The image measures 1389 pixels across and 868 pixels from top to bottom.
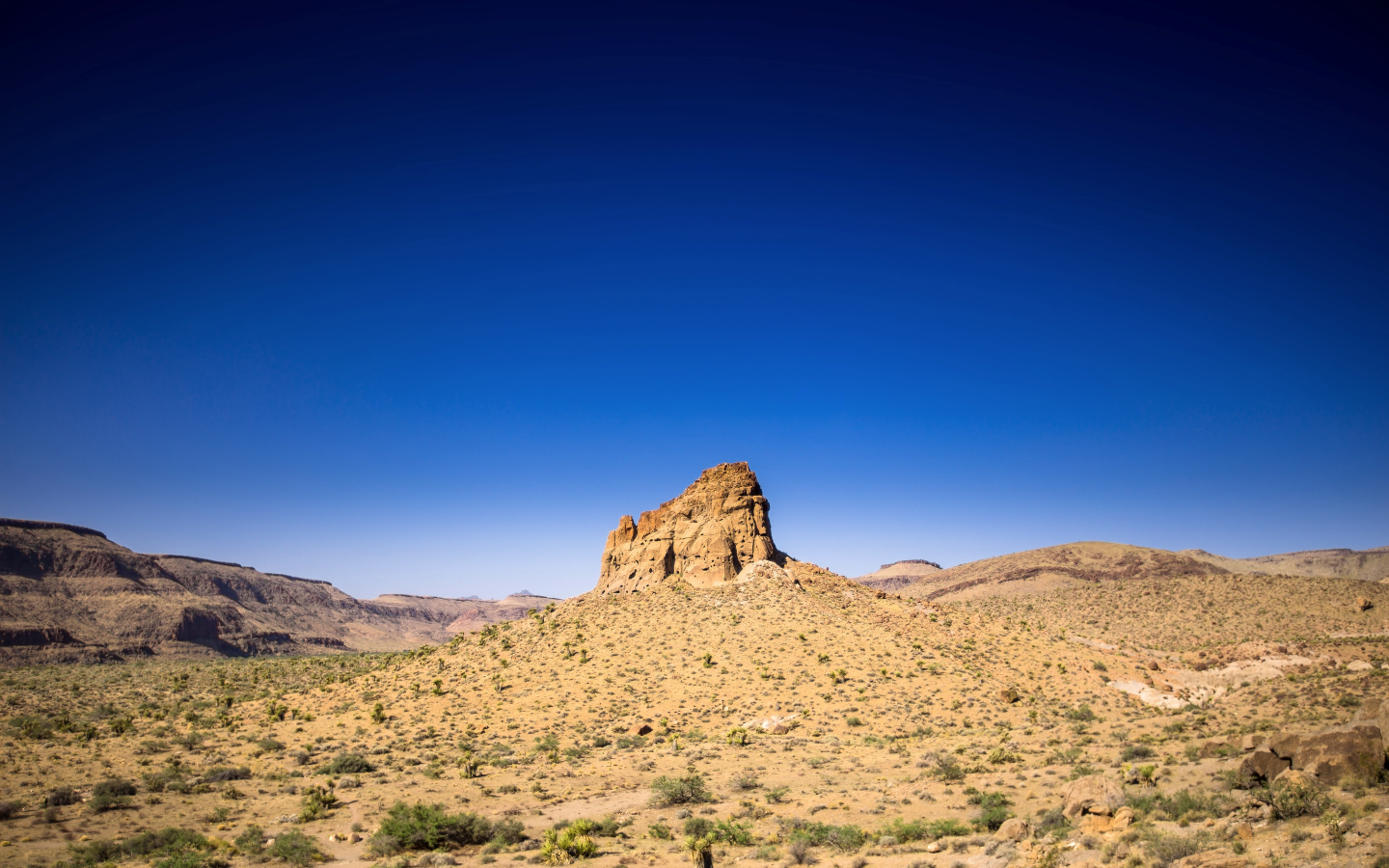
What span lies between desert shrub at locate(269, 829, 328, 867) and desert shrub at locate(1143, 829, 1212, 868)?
19259 mm

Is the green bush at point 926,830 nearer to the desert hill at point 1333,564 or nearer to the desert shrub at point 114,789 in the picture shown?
the desert shrub at point 114,789

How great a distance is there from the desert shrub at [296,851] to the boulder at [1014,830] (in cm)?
1745

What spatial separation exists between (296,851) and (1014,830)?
18335 mm

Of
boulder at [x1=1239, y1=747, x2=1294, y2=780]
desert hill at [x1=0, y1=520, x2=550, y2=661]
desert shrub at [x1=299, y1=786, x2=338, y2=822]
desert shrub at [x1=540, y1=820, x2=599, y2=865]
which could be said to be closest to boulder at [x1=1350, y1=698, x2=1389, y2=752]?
boulder at [x1=1239, y1=747, x2=1294, y2=780]

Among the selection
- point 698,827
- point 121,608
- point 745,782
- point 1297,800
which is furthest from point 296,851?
point 121,608

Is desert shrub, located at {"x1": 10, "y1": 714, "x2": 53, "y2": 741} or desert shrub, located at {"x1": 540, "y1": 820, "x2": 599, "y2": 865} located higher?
desert shrub, located at {"x1": 540, "y1": 820, "x2": 599, "y2": 865}

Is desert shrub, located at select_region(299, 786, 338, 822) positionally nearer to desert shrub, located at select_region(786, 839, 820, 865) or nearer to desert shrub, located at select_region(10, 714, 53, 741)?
desert shrub, located at select_region(786, 839, 820, 865)

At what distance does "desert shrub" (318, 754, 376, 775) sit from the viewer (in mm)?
25250

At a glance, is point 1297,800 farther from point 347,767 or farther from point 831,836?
point 347,767

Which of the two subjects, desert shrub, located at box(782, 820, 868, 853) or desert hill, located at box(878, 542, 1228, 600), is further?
desert hill, located at box(878, 542, 1228, 600)

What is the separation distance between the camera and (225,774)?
24.8 meters

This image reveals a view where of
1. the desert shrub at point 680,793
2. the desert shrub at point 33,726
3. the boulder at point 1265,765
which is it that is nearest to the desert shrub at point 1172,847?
the boulder at point 1265,765

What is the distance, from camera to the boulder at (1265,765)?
15055 mm

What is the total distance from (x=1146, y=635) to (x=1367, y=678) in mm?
35138
